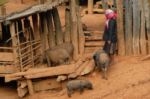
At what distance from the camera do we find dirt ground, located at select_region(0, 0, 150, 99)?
1664cm

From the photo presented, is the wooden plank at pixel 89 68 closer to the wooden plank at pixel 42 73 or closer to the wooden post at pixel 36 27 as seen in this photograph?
the wooden plank at pixel 42 73

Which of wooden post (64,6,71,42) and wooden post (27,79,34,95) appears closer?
wooden post (27,79,34,95)

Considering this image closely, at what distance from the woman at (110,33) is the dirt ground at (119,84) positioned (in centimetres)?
53

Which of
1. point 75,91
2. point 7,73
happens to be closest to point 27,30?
point 7,73

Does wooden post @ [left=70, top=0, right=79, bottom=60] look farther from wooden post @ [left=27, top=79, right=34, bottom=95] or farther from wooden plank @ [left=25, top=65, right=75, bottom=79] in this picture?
wooden post @ [left=27, top=79, right=34, bottom=95]

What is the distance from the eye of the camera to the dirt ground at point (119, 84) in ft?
54.6

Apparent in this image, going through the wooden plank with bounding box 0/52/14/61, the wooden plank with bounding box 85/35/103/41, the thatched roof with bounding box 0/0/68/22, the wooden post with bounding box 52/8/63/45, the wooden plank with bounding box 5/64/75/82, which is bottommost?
the wooden plank with bounding box 5/64/75/82

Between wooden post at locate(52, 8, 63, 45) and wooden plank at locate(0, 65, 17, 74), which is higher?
wooden post at locate(52, 8, 63, 45)

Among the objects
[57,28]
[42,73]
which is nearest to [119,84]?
[42,73]

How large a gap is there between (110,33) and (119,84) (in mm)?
1973

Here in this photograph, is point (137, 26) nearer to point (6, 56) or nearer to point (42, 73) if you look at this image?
point (42, 73)

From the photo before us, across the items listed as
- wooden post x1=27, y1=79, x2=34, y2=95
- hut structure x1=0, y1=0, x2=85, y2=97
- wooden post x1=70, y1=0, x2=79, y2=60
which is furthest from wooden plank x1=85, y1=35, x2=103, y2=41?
wooden post x1=27, y1=79, x2=34, y2=95

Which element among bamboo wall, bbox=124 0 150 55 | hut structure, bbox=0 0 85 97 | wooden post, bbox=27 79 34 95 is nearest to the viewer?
hut structure, bbox=0 0 85 97

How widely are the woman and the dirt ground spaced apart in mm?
525
